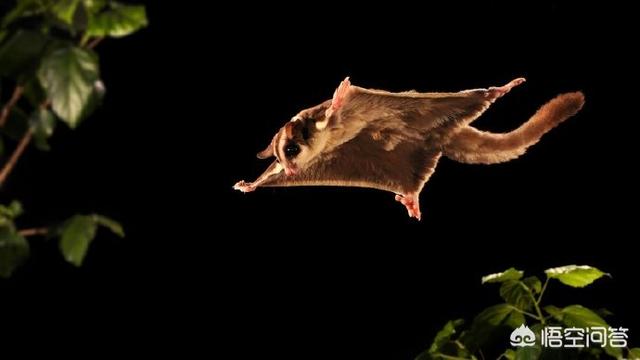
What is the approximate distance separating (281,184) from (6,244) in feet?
3.69

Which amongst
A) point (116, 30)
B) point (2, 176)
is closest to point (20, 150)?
point (2, 176)

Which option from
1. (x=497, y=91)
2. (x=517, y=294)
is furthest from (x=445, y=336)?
(x=497, y=91)

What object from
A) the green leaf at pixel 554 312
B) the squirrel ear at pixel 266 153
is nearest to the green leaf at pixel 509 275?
the green leaf at pixel 554 312

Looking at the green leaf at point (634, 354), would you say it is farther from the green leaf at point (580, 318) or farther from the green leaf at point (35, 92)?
the green leaf at point (35, 92)

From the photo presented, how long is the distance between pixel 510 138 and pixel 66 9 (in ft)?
5.13

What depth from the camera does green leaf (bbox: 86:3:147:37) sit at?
49.8 inches

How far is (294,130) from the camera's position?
208cm

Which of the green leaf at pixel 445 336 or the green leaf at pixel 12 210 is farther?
the green leaf at pixel 445 336

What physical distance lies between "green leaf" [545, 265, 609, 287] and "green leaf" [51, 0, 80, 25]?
55.7 inches

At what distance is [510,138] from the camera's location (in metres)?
2.34

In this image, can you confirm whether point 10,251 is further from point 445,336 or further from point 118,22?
→ point 445,336

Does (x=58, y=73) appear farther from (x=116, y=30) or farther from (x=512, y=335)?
(x=512, y=335)

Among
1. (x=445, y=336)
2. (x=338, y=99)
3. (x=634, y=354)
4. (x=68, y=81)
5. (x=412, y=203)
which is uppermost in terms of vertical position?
(x=68, y=81)

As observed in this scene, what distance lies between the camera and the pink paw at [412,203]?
2.39m
